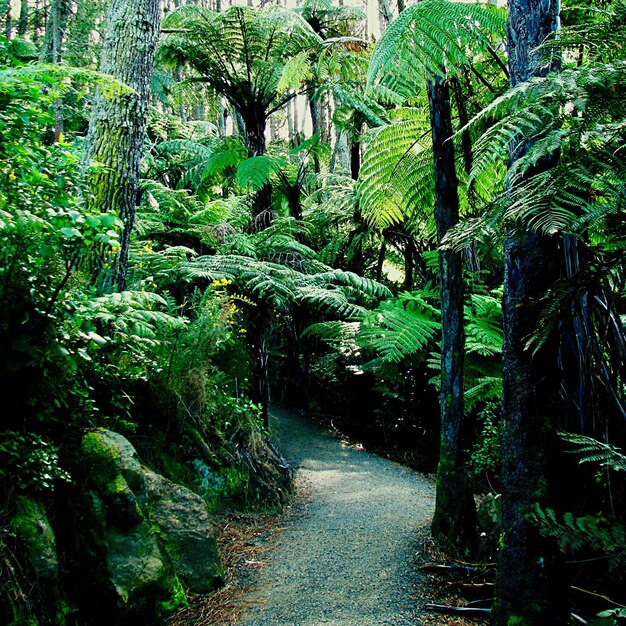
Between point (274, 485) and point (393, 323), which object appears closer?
point (274, 485)

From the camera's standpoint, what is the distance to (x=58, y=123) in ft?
25.8

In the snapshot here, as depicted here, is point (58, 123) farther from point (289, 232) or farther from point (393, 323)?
point (393, 323)

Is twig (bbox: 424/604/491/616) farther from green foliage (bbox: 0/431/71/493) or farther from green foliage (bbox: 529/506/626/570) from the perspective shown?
green foliage (bbox: 0/431/71/493)

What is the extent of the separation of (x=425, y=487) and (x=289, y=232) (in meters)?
3.25

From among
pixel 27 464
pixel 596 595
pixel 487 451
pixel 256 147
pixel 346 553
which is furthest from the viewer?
pixel 256 147

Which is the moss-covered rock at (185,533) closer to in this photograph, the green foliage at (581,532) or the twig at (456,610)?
the twig at (456,610)

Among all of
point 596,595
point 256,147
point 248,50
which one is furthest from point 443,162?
point 248,50

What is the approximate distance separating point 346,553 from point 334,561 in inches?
5.2

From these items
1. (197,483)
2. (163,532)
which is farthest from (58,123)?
(163,532)

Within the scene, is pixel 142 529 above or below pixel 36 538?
below

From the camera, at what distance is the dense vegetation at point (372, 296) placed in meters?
1.73

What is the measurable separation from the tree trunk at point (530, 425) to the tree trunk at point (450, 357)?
3.99 feet

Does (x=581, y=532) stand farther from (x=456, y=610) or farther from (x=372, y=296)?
(x=372, y=296)

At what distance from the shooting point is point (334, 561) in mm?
3137
